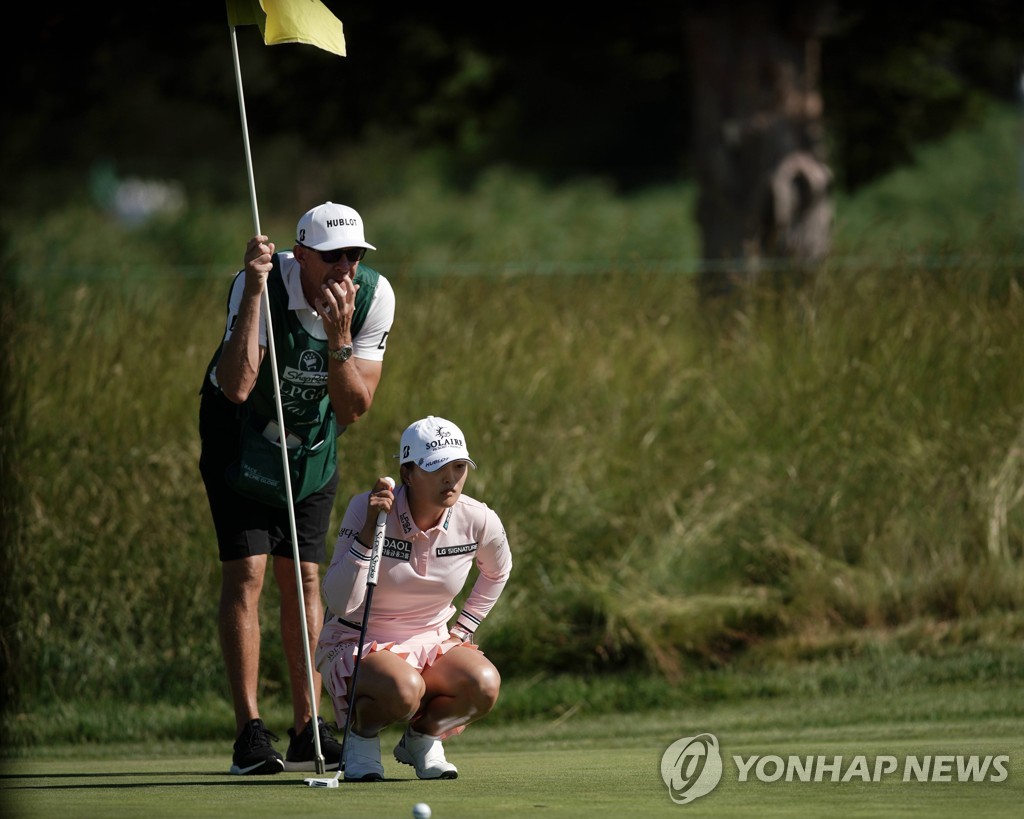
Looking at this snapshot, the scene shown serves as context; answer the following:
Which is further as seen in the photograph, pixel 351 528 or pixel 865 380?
pixel 865 380

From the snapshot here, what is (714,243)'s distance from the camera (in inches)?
535

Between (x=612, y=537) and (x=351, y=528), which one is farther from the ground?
(x=351, y=528)

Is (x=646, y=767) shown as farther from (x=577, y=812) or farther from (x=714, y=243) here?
(x=714, y=243)

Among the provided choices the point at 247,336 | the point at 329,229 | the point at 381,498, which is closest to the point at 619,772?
the point at 381,498

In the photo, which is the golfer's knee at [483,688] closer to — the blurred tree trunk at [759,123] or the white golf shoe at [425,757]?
Answer: the white golf shoe at [425,757]

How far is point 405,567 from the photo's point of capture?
5.94 metres

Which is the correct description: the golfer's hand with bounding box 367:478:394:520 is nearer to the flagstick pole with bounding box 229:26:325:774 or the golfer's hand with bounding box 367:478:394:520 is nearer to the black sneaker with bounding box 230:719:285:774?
the flagstick pole with bounding box 229:26:325:774

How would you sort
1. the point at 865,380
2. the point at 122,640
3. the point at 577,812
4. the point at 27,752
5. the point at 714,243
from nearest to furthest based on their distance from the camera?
the point at 577,812, the point at 27,752, the point at 122,640, the point at 865,380, the point at 714,243

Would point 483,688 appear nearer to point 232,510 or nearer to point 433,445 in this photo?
point 433,445

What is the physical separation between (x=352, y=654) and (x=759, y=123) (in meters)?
8.45

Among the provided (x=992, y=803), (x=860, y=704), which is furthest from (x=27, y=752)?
(x=992, y=803)

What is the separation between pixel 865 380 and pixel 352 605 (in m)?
5.04

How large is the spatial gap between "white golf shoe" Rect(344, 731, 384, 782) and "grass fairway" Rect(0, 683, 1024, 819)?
8 cm

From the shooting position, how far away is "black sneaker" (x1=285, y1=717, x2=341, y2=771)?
647cm
